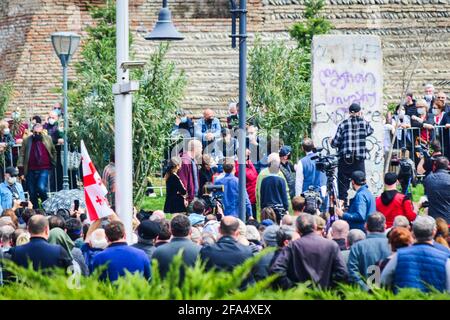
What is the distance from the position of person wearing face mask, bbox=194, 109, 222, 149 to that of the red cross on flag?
868cm

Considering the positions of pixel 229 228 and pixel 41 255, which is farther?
pixel 41 255

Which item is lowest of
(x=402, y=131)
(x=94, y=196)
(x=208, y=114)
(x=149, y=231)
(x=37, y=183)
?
(x=37, y=183)

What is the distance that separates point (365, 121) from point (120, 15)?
16.6ft

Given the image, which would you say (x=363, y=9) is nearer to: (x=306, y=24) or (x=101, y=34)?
(x=306, y=24)

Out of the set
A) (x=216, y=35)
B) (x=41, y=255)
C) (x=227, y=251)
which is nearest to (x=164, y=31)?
(x=41, y=255)

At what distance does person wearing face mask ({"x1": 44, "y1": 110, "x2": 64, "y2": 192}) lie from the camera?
28312 mm

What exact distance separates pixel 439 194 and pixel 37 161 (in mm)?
9779

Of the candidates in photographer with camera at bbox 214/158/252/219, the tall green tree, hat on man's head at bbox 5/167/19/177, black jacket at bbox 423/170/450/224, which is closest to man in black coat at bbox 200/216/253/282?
black jacket at bbox 423/170/450/224

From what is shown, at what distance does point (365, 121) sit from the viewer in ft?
73.9

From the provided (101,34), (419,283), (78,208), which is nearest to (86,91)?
(78,208)

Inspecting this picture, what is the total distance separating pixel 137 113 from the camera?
1013 inches

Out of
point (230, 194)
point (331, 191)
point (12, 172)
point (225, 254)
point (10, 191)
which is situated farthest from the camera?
point (12, 172)

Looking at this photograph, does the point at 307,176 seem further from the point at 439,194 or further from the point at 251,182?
the point at 439,194

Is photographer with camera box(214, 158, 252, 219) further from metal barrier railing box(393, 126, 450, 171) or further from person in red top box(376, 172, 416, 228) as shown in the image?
metal barrier railing box(393, 126, 450, 171)
